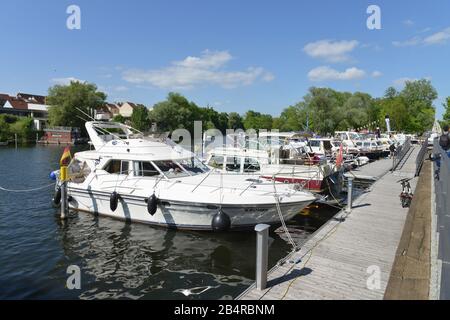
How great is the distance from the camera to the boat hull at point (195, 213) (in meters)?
11.1

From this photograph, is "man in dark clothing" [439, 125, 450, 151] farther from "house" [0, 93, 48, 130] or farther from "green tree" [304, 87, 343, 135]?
"house" [0, 93, 48, 130]

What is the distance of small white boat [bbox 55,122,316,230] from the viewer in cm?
1116

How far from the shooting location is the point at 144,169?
12938 mm

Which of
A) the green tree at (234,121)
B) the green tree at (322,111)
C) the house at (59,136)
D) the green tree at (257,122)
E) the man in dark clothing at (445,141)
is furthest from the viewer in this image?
the green tree at (234,121)

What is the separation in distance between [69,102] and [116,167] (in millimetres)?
71642

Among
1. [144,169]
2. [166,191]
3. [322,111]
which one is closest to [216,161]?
[144,169]

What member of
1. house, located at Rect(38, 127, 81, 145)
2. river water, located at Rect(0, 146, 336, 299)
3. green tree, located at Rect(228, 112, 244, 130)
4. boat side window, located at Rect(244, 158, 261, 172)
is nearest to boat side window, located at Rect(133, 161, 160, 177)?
river water, located at Rect(0, 146, 336, 299)

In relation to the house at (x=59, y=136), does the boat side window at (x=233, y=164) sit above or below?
below

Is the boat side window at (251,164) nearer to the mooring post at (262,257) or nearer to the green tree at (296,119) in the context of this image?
the mooring post at (262,257)

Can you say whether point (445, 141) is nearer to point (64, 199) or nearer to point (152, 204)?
point (152, 204)

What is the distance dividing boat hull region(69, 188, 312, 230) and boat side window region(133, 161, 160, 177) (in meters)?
1.12

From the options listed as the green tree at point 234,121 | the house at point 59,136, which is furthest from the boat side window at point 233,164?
the green tree at point 234,121

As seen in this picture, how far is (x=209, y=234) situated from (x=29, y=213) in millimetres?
8480

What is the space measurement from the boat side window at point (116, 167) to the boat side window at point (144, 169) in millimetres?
510
